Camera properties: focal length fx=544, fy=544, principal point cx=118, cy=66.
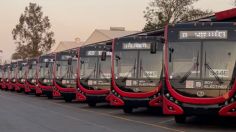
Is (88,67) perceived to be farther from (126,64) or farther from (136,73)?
(136,73)

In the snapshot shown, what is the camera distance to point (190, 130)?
13953 millimetres

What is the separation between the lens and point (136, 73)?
19.1 meters

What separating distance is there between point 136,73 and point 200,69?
4.62 m

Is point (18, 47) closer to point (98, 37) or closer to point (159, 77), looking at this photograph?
point (98, 37)

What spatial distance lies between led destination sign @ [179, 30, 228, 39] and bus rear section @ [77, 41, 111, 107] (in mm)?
8305

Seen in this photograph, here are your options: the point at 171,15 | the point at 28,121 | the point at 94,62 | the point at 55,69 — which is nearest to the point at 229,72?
the point at 28,121

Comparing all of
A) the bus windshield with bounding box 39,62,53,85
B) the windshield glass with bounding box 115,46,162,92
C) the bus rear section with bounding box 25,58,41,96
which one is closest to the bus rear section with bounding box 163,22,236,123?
the windshield glass with bounding box 115,46,162,92

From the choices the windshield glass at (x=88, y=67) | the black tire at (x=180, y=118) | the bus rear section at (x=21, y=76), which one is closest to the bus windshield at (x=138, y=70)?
the black tire at (x=180, y=118)

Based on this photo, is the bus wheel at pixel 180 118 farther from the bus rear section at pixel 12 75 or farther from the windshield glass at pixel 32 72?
the bus rear section at pixel 12 75

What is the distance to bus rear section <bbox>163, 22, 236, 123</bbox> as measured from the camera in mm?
14250

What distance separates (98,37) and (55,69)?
63022 mm

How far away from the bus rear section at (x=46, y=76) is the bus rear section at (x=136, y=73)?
538 inches

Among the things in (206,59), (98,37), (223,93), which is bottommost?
(223,93)

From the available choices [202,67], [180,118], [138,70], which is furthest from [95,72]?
[202,67]
